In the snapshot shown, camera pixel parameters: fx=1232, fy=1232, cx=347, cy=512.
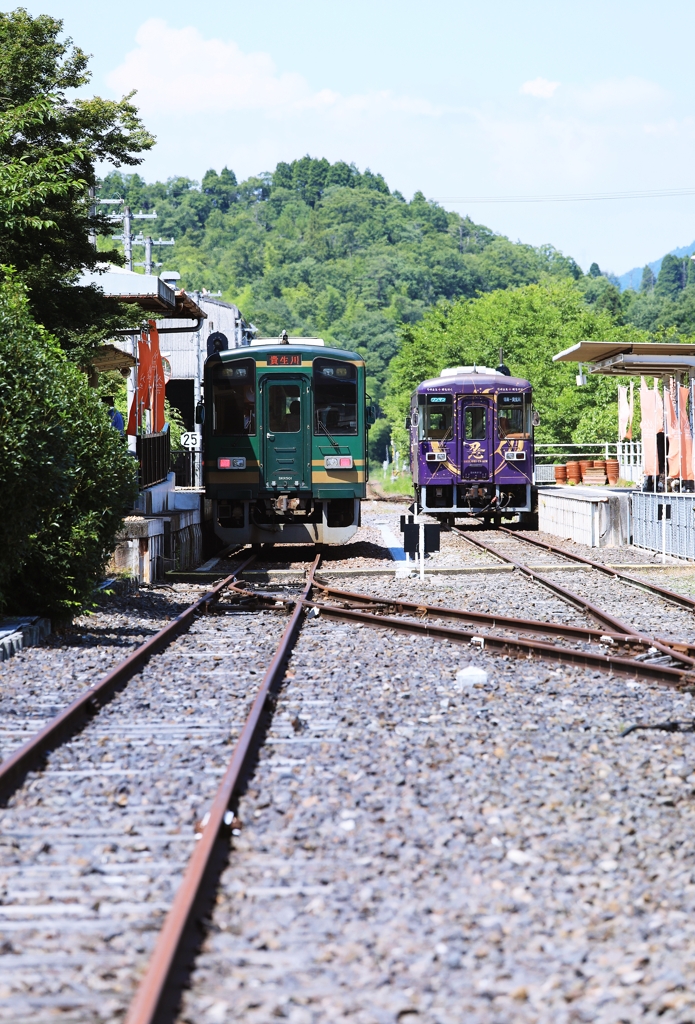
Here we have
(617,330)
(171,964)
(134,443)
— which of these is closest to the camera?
(171,964)

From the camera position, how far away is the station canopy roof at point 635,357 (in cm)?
2047

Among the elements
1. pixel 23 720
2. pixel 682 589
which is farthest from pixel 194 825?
pixel 682 589

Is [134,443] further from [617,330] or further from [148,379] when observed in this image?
[617,330]

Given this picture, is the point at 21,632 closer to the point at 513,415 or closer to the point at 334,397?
the point at 334,397

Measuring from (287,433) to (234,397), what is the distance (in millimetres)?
1025

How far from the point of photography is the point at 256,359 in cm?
1852

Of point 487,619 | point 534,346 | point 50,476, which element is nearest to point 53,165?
point 50,476

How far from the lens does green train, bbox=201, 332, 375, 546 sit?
A: 719 inches

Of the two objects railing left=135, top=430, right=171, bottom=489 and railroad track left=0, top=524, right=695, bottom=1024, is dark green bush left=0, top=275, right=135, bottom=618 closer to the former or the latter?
railroad track left=0, top=524, right=695, bottom=1024

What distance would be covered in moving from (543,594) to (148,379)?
8554 millimetres

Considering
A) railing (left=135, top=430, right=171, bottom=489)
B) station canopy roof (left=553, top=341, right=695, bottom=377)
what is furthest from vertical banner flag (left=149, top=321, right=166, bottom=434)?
station canopy roof (left=553, top=341, right=695, bottom=377)

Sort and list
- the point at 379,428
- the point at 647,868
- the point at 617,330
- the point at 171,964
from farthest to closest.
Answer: the point at 379,428
the point at 617,330
the point at 647,868
the point at 171,964

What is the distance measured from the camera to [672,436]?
2173cm

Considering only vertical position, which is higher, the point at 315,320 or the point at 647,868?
the point at 315,320
